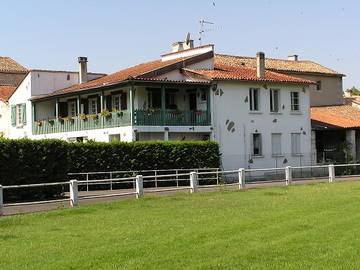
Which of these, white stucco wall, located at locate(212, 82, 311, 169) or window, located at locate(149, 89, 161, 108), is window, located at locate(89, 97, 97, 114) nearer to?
window, located at locate(149, 89, 161, 108)

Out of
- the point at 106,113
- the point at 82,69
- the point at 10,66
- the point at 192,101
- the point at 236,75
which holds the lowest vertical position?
the point at 106,113

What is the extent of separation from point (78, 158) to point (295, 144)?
17.4m

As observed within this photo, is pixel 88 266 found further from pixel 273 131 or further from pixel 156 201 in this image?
pixel 273 131

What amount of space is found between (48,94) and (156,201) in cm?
2651

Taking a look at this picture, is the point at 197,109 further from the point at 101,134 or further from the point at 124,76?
the point at 101,134

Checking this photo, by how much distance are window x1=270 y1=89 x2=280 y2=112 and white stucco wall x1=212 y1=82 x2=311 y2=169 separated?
10.9 inches

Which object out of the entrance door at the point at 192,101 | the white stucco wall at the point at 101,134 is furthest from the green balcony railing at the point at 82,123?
the entrance door at the point at 192,101

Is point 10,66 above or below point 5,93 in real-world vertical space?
above

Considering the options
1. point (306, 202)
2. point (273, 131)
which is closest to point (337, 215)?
point (306, 202)

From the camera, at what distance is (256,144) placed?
4228cm

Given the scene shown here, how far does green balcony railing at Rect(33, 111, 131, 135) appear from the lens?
38.8 meters

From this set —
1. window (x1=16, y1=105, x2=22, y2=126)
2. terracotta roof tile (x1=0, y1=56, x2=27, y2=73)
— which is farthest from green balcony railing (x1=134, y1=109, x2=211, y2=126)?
terracotta roof tile (x1=0, y1=56, x2=27, y2=73)

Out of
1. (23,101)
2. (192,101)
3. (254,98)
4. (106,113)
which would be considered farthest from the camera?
(23,101)

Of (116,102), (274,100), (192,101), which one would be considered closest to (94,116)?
(116,102)
